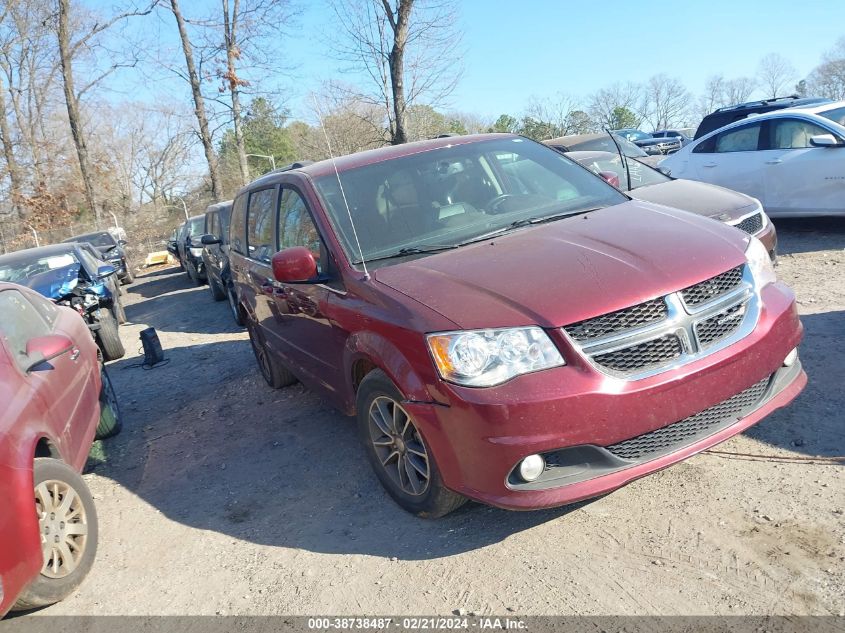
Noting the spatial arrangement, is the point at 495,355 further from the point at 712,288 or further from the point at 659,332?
the point at 712,288

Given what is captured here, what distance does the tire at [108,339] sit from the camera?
8.53 metres

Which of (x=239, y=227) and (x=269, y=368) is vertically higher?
(x=239, y=227)

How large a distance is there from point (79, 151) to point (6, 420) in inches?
1041

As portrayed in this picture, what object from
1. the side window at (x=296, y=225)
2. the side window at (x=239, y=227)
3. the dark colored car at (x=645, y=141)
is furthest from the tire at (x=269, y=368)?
the dark colored car at (x=645, y=141)

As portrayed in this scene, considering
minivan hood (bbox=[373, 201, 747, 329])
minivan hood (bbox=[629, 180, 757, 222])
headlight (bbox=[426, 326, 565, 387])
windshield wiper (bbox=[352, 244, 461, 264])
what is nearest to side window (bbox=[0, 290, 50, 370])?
windshield wiper (bbox=[352, 244, 461, 264])

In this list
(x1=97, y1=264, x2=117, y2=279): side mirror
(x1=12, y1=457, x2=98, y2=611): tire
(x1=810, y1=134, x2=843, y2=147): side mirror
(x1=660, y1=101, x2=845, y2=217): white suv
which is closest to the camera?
(x1=12, y1=457, x2=98, y2=611): tire

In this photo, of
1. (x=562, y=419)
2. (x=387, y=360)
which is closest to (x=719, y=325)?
(x=562, y=419)

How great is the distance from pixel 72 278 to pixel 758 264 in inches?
319

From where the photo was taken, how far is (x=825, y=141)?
8.16 metres

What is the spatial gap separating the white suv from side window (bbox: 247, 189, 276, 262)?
6.57 metres

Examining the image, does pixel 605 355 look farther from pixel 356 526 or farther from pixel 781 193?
pixel 781 193

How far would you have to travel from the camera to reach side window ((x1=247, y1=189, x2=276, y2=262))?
16.6 ft

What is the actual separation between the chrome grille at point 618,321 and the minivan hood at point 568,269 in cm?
4

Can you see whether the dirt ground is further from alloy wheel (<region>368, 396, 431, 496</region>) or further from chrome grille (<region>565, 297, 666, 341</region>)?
chrome grille (<region>565, 297, 666, 341</region>)
